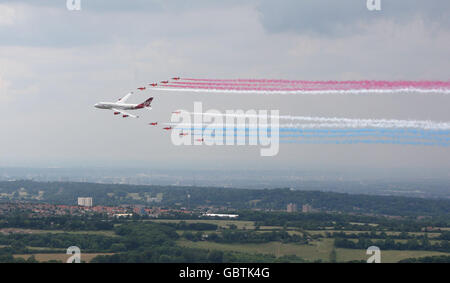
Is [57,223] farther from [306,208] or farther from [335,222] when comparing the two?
[306,208]

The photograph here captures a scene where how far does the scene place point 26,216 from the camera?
13500cm

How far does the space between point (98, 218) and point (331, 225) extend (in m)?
43.0

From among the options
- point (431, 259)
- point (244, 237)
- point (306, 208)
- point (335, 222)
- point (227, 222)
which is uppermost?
point (306, 208)

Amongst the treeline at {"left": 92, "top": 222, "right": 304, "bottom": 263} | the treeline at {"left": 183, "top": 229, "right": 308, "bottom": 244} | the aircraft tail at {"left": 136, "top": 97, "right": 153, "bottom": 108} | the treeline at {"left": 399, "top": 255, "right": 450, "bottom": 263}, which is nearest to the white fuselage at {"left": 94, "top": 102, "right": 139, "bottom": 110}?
the aircraft tail at {"left": 136, "top": 97, "right": 153, "bottom": 108}

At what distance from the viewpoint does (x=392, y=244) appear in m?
115

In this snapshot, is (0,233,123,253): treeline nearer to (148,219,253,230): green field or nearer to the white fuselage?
(148,219,253,230): green field

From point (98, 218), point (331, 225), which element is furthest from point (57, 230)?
point (331, 225)

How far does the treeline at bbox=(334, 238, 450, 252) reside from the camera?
111m

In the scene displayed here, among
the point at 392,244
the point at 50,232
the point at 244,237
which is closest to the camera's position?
the point at 244,237

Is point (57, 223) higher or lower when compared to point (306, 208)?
higher

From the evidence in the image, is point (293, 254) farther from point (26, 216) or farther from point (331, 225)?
point (26, 216)

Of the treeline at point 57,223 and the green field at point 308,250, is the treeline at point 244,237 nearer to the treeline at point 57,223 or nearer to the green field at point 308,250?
the green field at point 308,250

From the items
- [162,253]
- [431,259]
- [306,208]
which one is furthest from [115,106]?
[306,208]
